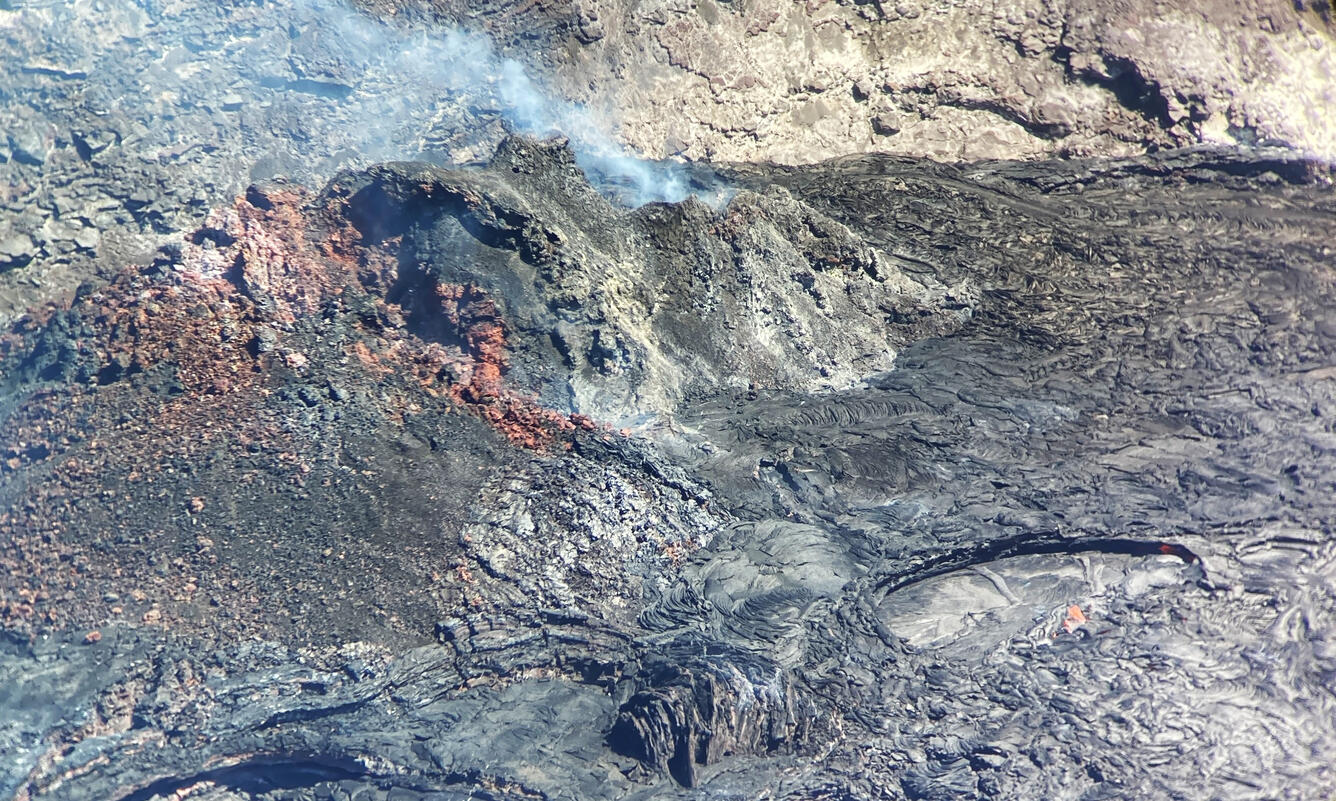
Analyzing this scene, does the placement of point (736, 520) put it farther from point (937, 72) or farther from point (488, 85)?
point (488, 85)

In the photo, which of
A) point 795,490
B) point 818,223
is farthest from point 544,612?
point 818,223

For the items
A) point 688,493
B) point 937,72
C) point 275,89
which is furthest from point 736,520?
point 275,89

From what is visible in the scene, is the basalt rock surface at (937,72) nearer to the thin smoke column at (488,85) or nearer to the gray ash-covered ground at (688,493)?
the thin smoke column at (488,85)

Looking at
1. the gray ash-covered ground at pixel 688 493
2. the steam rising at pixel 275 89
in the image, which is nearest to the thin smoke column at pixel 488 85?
the steam rising at pixel 275 89

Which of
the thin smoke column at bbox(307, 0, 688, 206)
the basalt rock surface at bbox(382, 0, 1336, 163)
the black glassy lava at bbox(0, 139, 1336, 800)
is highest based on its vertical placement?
the basalt rock surface at bbox(382, 0, 1336, 163)

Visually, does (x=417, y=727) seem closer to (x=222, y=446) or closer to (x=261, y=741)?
(x=261, y=741)

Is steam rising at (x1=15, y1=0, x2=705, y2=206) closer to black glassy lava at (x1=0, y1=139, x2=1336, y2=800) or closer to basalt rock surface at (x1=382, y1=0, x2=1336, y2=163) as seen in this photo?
basalt rock surface at (x1=382, y1=0, x2=1336, y2=163)

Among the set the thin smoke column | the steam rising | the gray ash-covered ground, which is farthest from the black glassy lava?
the steam rising

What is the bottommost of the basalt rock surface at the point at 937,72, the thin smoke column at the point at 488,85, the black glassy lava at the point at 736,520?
the black glassy lava at the point at 736,520
